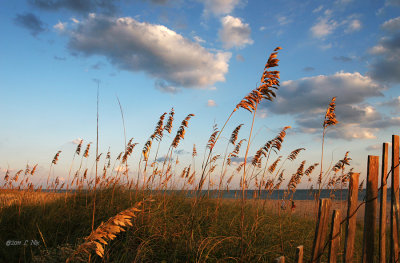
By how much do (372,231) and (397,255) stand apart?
28.5 inches

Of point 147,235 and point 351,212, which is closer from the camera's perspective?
point 351,212

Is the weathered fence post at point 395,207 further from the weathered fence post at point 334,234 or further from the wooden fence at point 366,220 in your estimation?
the weathered fence post at point 334,234

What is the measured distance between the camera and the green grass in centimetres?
435

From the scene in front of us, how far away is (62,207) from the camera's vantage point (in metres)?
7.03

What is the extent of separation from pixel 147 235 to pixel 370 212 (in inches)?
146

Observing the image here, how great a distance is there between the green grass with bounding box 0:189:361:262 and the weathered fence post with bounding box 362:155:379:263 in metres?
1.35

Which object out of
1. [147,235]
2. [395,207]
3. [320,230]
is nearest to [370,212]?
[395,207]

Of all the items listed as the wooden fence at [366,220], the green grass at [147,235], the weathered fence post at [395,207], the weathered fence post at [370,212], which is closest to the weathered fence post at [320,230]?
the wooden fence at [366,220]

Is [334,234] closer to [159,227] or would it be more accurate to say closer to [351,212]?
[351,212]

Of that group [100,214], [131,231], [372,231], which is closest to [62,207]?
[100,214]

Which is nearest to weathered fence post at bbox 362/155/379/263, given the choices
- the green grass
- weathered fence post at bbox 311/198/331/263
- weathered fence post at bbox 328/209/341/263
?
weathered fence post at bbox 328/209/341/263

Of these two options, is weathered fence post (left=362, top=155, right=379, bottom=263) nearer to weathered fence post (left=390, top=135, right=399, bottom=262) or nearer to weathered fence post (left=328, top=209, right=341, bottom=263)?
weathered fence post (left=390, top=135, right=399, bottom=262)

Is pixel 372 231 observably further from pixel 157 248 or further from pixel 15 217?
pixel 15 217

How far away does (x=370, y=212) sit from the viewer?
128 inches
